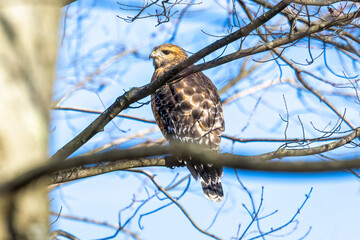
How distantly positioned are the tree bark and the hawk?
12.0ft

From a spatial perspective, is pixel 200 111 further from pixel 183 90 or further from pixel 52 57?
pixel 52 57

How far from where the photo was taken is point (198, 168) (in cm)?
541

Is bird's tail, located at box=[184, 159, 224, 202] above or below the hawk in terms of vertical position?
below

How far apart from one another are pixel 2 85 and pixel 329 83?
4380 mm

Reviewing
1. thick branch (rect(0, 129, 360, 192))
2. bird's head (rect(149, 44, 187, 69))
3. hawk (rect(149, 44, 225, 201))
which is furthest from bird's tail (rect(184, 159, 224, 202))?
thick branch (rect(0, 129, 360, 192))

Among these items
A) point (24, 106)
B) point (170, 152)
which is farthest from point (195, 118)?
point (24, 106)

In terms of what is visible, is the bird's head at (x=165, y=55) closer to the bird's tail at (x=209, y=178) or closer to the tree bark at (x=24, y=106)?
the bird's tail at (x=209, y=178)

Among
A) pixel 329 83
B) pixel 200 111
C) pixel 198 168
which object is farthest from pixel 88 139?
pixel 329 83

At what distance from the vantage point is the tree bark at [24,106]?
1.65m

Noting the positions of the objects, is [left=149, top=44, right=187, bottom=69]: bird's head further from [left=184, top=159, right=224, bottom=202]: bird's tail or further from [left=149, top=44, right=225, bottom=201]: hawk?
[left=184, top=159, right=224, bottom=202]: bird's tail

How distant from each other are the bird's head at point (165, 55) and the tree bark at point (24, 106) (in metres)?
5.28

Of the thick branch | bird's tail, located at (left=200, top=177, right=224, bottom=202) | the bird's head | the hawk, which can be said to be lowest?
the thick branch

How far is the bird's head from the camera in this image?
7.13 metres

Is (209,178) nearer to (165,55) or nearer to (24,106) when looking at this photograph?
(165,55)
